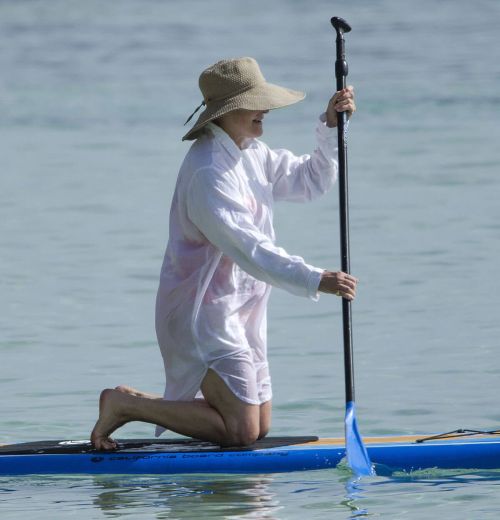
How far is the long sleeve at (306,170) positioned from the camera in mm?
6863

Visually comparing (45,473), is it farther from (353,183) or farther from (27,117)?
(27,117)

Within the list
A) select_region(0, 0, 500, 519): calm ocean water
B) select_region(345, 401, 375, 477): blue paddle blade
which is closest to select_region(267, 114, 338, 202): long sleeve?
select_region(345, 401, 375, 477): blue paddle blade

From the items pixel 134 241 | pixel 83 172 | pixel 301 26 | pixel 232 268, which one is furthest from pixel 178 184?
pixel 301 26

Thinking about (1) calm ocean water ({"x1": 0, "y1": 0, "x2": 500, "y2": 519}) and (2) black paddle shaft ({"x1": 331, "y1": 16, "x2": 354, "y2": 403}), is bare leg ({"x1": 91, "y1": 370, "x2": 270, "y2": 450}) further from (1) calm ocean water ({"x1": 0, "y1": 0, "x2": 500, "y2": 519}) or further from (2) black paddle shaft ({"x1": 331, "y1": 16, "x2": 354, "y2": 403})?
(2) black paddle shaft ({"x1": 331, "y1": 16, "x2": 354, "y2": 403})

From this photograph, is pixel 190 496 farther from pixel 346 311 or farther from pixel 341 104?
pixel 341 104

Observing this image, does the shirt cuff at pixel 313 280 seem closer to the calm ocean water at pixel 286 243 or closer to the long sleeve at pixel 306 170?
the long sleeve at pixel 306 170

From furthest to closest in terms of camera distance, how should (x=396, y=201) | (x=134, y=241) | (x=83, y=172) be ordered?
1. (x=83, y=172)
2. (x=396, y=201)
3. (x=134, y=241)

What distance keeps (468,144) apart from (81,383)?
9.68 m

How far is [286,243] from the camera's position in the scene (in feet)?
42.3

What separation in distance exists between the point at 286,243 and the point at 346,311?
6193 millimetres

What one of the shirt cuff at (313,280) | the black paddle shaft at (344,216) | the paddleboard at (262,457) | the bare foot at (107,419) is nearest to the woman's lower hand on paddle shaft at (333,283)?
the shirt cuff at (313,280)

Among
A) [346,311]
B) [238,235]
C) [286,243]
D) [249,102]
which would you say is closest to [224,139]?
[249,102]

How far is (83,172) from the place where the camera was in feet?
56.3

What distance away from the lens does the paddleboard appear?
261 inches
